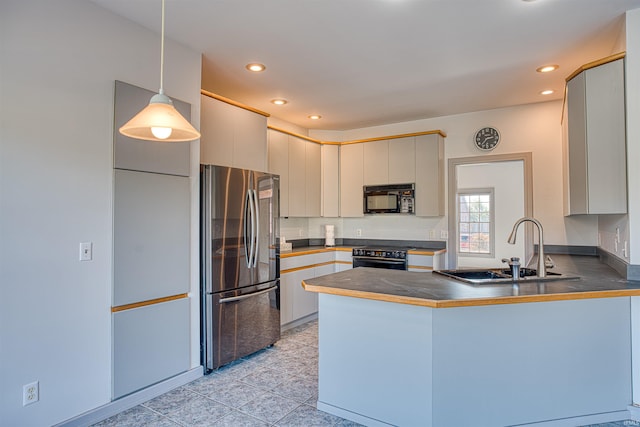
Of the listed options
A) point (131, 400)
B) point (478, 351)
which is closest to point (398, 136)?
point (478, 351)

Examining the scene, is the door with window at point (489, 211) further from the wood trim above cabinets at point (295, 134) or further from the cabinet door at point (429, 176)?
the wood trim above cabinets at point (295, 134)

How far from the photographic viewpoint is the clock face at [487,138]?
448cm

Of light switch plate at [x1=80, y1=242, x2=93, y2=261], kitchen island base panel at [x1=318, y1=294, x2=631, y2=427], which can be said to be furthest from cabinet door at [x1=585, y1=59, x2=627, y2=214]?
light switch plate at [x1=80, y1=242, x2=93, y2=261]

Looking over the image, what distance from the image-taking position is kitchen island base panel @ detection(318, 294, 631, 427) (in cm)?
202

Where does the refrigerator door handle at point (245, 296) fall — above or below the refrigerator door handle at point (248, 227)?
below

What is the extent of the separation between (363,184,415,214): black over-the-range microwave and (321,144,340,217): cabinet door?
44cm

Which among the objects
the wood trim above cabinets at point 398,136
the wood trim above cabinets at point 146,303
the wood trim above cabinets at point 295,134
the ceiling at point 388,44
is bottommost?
the wood trim above cabinets at point 146,303

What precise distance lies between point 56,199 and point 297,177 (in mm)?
2981

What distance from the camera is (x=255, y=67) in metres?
3.25

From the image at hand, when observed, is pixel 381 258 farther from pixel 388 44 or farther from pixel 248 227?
pixel 388 44

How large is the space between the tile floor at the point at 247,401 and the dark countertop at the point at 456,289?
84cm

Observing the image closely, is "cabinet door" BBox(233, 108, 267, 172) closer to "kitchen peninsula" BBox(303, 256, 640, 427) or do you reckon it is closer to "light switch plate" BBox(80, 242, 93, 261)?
"light switch plate" BBox(80, 242, 93, 261)

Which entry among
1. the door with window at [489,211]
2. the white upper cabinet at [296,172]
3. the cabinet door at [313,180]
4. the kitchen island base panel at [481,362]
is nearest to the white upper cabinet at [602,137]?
the kitchen island base panel at [481,362]

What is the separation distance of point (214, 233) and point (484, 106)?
346cm
